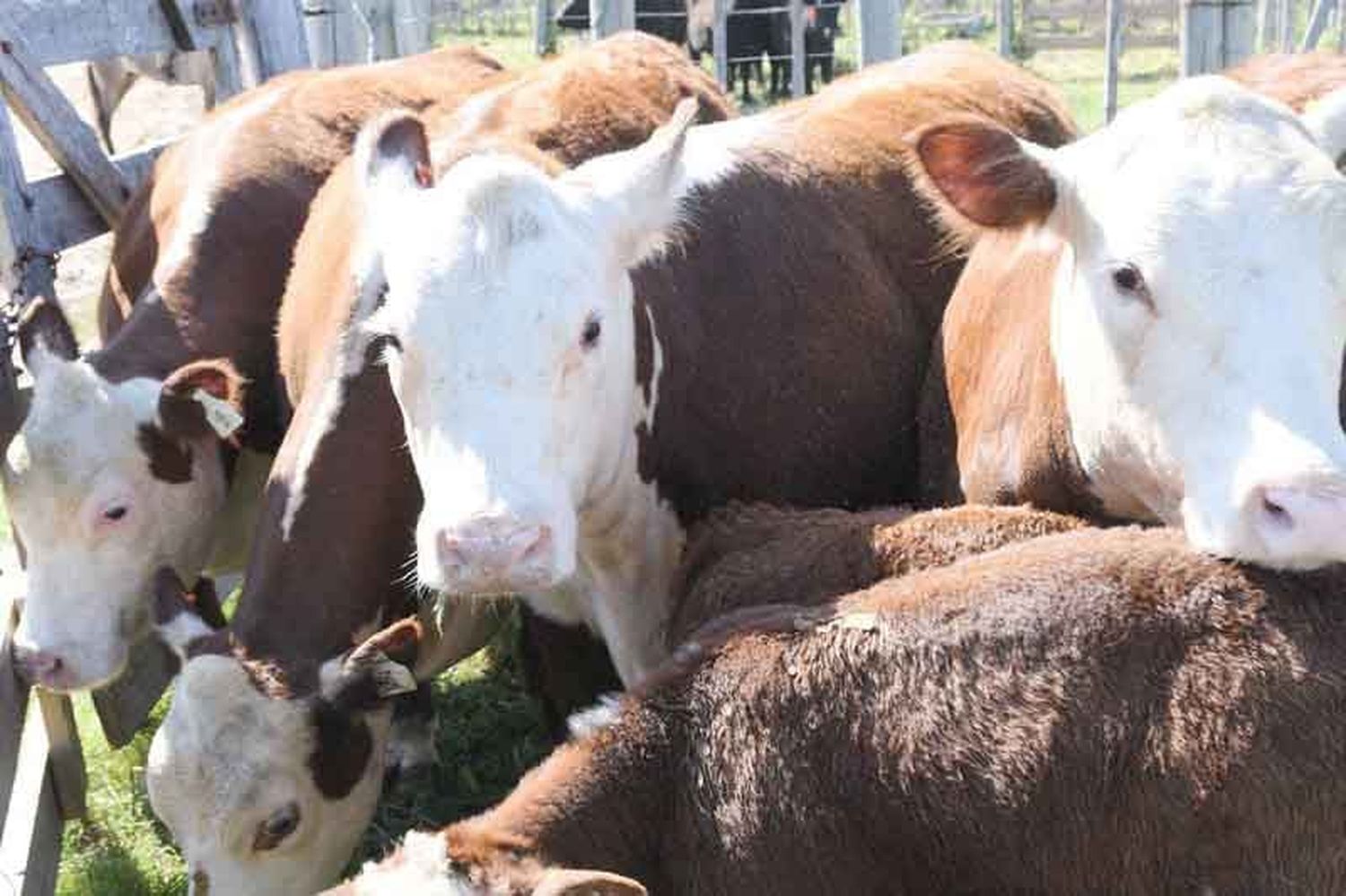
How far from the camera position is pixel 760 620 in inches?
128

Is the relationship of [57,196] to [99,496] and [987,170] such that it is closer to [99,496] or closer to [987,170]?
[99,496]

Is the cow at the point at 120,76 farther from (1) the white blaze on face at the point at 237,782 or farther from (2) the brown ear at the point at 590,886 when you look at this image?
(2) the brown ear at the point at 590,886

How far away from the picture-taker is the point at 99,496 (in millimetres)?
4648

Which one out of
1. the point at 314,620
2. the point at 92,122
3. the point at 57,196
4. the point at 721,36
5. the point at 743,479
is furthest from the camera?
the point at 92,122

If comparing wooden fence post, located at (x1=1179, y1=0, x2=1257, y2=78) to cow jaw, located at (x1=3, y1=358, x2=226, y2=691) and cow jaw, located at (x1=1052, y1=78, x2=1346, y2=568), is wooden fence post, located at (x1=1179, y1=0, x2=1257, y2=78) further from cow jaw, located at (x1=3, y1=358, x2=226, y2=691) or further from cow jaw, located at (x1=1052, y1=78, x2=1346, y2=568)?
cow jaw, located at (x1=3, y1=358, x2=226, y2=691)

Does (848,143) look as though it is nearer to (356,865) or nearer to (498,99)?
(498,99)

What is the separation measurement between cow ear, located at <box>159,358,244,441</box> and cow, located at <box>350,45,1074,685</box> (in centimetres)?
71

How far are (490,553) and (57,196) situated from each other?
3.52 metres

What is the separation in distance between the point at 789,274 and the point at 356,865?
1.95 meters

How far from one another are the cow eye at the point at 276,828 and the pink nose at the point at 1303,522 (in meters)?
2.16

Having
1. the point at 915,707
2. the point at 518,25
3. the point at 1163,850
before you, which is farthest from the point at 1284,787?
the point at 518,25

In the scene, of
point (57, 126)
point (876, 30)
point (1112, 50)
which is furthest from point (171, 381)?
point (1112, 50)

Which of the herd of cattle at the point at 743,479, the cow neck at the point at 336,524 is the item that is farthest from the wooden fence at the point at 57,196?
the cow neck at the point at 336,524

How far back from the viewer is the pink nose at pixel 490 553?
10.7 ft
